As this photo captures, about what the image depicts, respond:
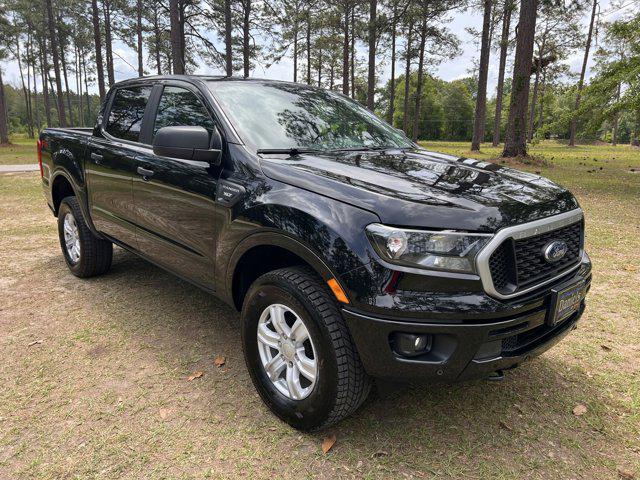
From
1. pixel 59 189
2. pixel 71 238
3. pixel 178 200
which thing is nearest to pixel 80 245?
pixel 71 238

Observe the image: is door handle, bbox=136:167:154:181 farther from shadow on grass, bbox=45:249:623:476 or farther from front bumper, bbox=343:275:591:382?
front bumper, bbox=343:275:591:382

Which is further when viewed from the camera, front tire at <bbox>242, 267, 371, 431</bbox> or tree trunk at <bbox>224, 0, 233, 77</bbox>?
tree trunk at <bbox>224, 0, 233, 77</bbox>

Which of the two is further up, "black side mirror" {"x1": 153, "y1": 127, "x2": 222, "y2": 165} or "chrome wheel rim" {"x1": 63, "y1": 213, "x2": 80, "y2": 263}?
"black side mirror" {"x1": 153, "y1": 127, "x2": 222, "y2": 165}

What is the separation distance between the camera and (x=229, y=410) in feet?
8.66

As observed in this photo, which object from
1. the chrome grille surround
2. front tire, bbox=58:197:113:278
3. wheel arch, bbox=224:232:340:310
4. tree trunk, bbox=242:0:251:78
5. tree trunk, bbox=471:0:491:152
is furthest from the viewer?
tree trunk, bbox=242:0:251:78

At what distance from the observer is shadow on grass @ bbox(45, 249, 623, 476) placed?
2291 millimetres

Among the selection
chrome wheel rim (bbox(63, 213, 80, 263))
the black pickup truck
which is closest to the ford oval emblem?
the black pickup truck

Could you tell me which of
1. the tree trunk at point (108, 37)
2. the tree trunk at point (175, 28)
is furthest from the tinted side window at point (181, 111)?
the tree trunk at point (108, 37)

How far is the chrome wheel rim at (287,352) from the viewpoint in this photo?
2.35m

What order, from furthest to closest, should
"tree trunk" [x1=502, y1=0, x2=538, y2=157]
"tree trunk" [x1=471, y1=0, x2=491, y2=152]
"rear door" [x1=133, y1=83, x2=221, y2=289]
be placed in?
"tree trunk" [x1=471, y1=0, x2=491, y2=152], "tree trunk" [x1=502, y1=0, x2=538, y2=157], "rear door" [x1=133, y1=83, x2=221, y2=289]

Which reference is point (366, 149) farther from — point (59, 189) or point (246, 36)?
point (246, 36)

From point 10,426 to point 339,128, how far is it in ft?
8.67

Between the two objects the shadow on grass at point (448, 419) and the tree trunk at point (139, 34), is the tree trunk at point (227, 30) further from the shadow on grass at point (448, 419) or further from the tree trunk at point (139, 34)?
the shadow on grass at point (448, 419)

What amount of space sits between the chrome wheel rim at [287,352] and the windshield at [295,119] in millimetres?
1018
